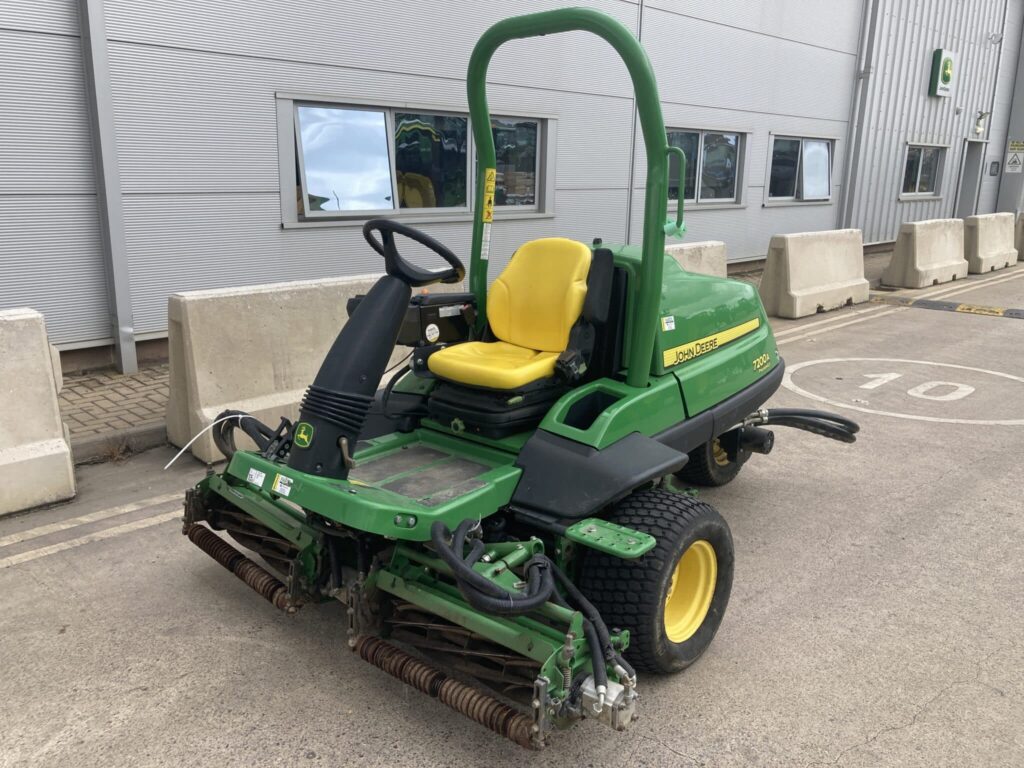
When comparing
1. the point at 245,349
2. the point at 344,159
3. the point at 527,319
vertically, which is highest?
the point at 344,159

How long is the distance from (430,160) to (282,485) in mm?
6362

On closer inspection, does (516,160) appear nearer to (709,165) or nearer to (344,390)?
(709,165)

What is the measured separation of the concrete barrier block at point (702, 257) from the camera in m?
8.70

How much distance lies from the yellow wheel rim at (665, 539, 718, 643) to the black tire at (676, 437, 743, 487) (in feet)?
4.60

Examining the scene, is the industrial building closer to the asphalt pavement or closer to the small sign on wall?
the asphalt pavement

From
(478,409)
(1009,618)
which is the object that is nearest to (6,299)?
(478,409)

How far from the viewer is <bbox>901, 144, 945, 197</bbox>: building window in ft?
54.9

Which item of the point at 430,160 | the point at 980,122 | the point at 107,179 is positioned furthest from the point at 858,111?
the point at 107,179

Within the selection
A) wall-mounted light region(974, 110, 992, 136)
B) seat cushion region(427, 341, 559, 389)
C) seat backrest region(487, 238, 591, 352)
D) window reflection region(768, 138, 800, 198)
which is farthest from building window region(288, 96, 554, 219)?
wall-mounted light region(974, 110, 992, 136)

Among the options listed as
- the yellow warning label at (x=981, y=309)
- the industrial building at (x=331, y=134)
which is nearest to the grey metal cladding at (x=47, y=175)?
the industrial building at (x=331, y=134)

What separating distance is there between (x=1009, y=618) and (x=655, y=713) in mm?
1734

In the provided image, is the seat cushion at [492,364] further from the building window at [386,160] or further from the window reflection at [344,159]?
the window reflection at [344,159]

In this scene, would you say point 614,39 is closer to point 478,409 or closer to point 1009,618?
point 478,409

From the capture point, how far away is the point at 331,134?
25.9 ft
